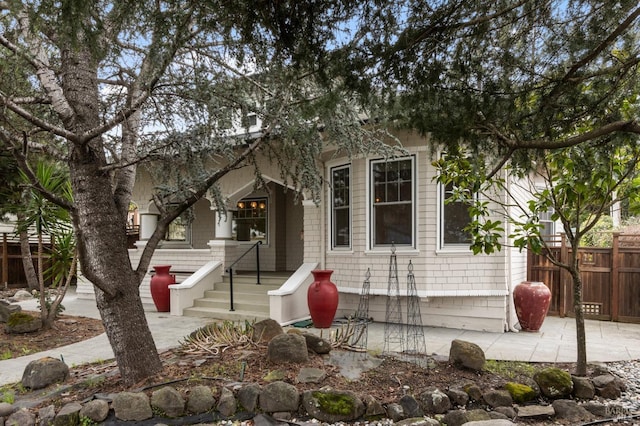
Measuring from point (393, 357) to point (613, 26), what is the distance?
400 centimetres

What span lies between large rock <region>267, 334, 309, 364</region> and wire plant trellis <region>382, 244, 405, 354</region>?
1300 mm

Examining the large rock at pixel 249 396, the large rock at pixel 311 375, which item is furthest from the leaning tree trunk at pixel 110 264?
the large rock at pixel 311 375

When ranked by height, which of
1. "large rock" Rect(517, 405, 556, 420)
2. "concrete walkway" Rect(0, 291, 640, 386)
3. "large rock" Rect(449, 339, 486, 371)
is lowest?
"concrete walkway" Rect(0, 291, 640, 386)

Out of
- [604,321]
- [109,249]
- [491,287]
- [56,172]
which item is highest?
[56,172]

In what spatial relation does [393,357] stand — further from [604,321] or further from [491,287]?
[604,321]

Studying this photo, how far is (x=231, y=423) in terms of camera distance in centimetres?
401

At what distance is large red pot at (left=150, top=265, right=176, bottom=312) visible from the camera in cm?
958

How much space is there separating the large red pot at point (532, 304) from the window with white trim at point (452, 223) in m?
1.18

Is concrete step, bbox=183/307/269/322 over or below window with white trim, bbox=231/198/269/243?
below

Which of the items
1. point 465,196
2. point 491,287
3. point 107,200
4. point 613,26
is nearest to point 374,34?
point 613,26

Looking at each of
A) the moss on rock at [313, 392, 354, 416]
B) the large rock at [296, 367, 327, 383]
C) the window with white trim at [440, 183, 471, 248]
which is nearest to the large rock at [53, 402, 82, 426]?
the large rock at [296, 367, 327, 383]

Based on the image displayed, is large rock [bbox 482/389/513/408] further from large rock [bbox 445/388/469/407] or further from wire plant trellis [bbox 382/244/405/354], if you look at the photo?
wire plant trellis [bbox 382/244/405/354]

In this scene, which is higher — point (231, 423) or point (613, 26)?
point (613, 26)

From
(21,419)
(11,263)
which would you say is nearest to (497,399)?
(21,419)
